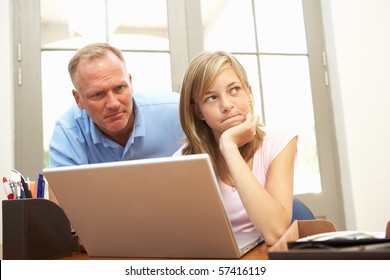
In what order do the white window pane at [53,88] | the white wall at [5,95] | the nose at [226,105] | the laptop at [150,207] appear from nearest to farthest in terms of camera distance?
the laptop at [150,207] < the nose at [226,105] < the white wall at [5,95] < the white window pane at [53,88]

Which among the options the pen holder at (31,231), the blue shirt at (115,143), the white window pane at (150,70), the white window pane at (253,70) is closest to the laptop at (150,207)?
the pen holder at (31,231)

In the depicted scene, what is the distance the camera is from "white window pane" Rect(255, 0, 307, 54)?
2.38 meters

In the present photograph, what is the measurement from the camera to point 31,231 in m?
0.79

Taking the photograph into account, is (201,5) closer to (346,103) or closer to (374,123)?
(346,103)

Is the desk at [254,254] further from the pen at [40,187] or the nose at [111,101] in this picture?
the nose at [111,101]

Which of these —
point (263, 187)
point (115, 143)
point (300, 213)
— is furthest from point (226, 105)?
point (115, 143)

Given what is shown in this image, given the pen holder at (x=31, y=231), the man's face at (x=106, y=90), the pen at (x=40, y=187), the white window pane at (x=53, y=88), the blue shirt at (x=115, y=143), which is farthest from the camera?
the white window pane at (x=53, y=88)

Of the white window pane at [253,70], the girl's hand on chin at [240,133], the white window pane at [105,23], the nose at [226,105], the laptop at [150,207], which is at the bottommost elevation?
the laptop at [150,207]

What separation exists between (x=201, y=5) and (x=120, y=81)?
1.08 metres

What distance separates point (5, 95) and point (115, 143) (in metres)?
0.72

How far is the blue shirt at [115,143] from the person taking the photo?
4.95 ft

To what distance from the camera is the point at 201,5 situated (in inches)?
90.1

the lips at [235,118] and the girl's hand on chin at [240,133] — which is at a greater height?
the lips at [235,118]

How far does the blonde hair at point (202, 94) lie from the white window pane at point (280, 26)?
1237mm
